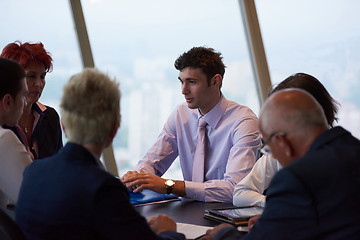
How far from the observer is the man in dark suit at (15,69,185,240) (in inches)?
62.8

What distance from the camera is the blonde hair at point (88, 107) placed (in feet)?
5.68

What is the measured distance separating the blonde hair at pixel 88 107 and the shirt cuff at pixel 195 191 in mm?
1225

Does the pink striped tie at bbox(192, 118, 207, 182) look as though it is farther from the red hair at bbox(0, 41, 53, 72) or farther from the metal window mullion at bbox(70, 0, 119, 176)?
the metal window mullion at bbox(70, 0, 119, 176)

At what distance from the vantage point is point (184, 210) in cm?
262

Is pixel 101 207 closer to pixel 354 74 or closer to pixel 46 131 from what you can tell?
pixel 46 131

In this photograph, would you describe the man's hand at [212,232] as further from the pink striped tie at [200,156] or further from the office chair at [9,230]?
the pink striped tie at [200,156]

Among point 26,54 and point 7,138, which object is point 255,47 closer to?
point 26,54

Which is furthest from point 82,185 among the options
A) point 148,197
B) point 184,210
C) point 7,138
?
point 148,197

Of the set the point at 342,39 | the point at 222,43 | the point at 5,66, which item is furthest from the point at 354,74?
the point at 5,66

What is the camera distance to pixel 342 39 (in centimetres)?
621

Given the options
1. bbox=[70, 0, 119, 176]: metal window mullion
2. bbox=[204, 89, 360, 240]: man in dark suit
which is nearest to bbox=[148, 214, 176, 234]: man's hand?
bbox=[204, 89, 360, 240]: man in dark suit

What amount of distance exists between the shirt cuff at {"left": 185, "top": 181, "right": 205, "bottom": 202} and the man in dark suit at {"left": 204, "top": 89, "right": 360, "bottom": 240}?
1180 millimetres

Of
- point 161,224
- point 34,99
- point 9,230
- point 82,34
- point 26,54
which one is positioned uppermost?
point 82,34

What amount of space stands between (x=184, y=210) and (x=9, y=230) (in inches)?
42.5
